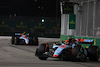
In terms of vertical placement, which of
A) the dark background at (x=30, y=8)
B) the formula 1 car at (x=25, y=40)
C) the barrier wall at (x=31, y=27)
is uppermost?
the dark background at (x=30, y=8)

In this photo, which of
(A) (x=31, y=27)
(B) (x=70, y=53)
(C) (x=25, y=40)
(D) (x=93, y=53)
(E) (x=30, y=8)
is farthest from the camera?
(E) (x=30, y=8)

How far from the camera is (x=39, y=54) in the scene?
43.1 ft

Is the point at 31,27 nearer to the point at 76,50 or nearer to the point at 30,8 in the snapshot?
the point at 30,8

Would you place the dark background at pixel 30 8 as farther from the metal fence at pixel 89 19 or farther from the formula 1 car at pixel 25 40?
the metal fence at pixel 89 19

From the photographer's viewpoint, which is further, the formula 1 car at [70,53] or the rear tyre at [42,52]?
the rear tyre at [42,52]

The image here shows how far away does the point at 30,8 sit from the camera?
2435 inches

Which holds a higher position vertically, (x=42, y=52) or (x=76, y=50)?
(x=76, y=50)

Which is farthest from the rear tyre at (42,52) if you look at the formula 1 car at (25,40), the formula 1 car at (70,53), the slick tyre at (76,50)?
the formula 1 car at (25,40)

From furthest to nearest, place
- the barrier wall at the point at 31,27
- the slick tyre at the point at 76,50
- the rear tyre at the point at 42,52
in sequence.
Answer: the barrier wall at the point at 31,27 → the rear tyre at the point at 42,52 → the slick tyre at the point at 76,50

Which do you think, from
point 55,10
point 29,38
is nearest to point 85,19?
point 29,38

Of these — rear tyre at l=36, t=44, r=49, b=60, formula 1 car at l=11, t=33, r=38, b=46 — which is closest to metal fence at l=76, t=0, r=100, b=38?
formula 1 car at l=11, t=33, r=38, b=46

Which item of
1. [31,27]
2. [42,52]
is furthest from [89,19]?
[31,27]

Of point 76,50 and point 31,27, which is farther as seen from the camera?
point 31,27

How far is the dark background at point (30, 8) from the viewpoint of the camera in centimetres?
6141
